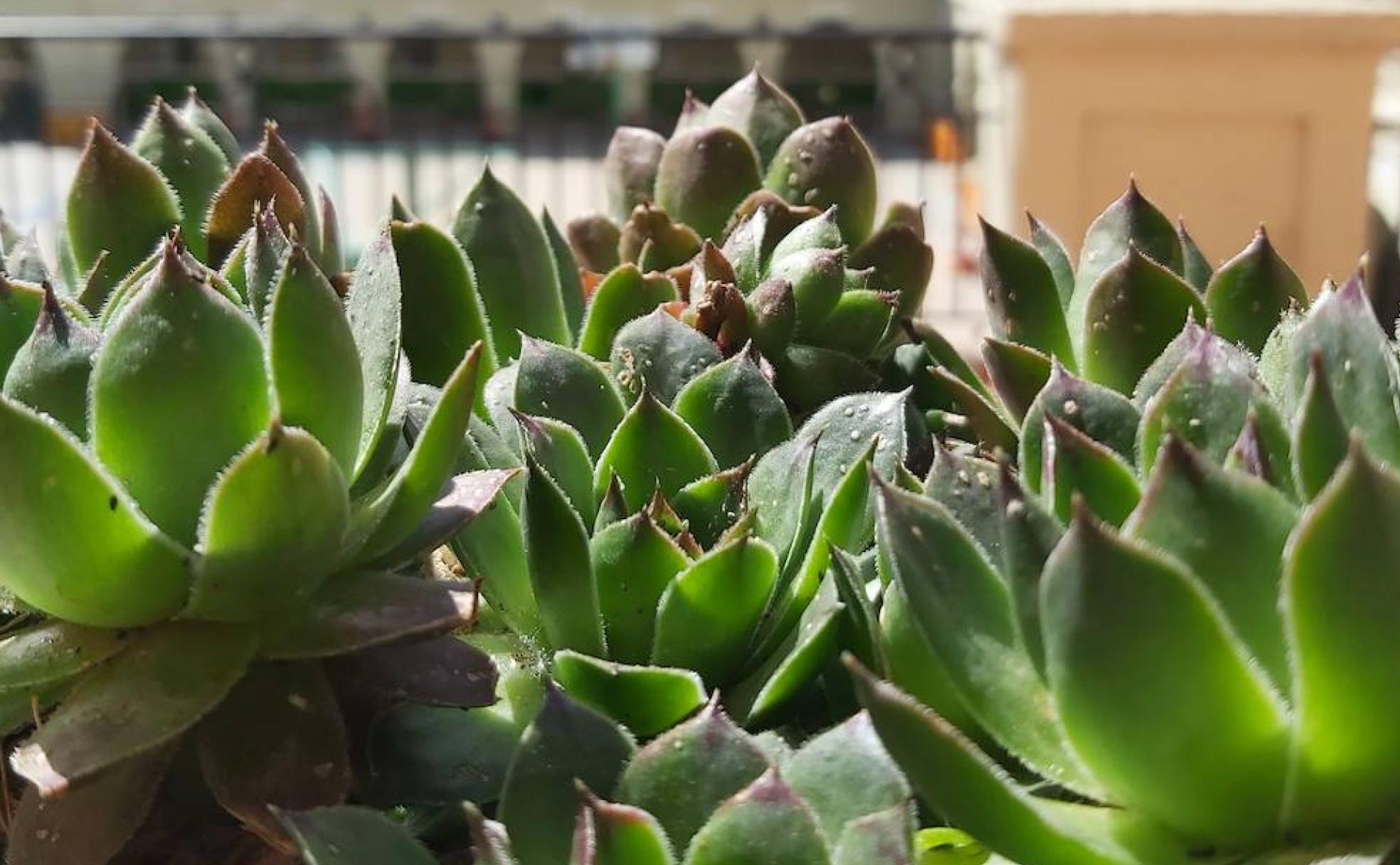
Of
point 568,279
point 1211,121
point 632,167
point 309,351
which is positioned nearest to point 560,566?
point 309,351

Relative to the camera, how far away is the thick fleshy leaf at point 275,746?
2.03 feet

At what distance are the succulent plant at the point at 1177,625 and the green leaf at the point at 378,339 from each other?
0.76ft

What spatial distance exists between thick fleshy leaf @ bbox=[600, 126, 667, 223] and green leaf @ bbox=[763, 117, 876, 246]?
111mm

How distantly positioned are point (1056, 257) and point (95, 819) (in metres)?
0.61

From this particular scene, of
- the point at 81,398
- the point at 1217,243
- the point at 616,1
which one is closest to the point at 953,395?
the point at 81,398

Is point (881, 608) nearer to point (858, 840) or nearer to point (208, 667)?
point (858, 840)

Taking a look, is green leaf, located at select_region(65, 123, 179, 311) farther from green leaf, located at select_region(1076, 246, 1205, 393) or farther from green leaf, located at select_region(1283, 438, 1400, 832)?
green leaf, located at select_region(1283, 438, 1400, 832)

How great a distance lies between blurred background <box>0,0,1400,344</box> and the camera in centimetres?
450

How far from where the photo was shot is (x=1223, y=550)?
521 mm

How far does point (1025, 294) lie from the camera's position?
2.84 feet

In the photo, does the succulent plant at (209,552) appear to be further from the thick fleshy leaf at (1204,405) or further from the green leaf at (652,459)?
the thick fleshy leaf at (1204,405)

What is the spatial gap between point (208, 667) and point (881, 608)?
0.92ft

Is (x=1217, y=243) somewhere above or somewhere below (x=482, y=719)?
below

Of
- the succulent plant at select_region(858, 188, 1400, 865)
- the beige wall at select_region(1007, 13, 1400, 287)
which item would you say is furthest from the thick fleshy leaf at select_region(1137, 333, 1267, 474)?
the beige wall at select_region(1007, 13, 1400, 287)
